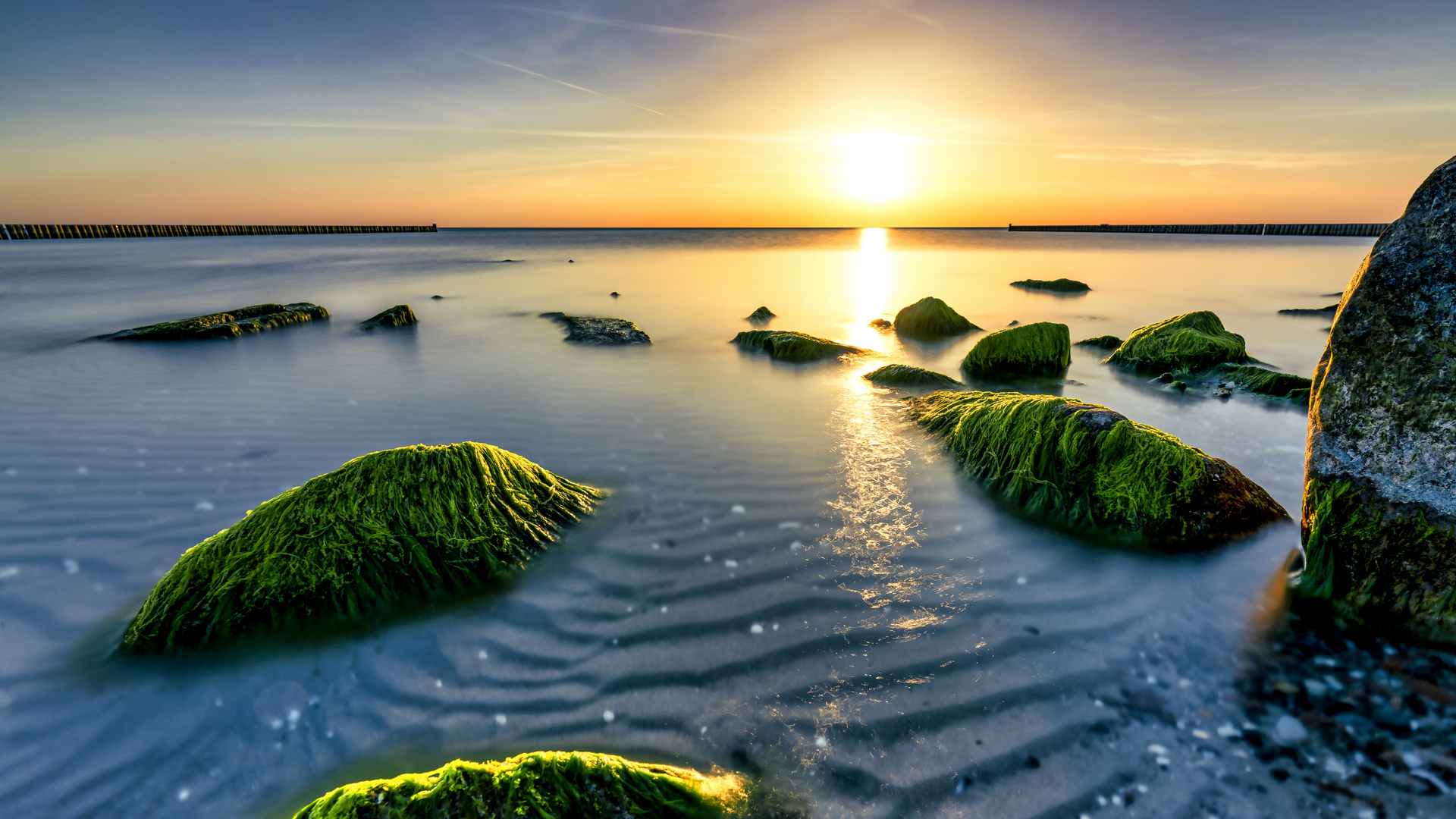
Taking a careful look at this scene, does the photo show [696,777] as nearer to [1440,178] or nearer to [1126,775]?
[1126,775]

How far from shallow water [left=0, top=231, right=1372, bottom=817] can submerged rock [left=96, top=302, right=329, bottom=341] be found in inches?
132

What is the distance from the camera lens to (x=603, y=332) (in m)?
12.6

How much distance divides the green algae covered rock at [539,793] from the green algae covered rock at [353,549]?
1.53 meters

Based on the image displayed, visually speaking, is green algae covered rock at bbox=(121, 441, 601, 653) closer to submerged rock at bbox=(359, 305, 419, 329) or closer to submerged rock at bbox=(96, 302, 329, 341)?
submerged rock at bbox=(96, 302, 329, 341)

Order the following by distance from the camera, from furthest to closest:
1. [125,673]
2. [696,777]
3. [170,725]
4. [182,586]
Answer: [182,586] → [125,673] → [170,725] → [696,777]

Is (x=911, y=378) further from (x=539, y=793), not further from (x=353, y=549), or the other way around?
(x=539, y=793)

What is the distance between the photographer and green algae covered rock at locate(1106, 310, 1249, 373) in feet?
30.0

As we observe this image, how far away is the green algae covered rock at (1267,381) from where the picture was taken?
24.7 ft

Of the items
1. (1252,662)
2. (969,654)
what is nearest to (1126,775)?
(969,654)

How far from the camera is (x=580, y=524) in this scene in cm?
449

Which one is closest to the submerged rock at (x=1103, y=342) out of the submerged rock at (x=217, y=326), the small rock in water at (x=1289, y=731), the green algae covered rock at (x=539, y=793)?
the small rock in water at (x=1289, y=731)

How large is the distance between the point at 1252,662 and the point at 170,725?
5.63m

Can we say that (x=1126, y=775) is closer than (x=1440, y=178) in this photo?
Yes

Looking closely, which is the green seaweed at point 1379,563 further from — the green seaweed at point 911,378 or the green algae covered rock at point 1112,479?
the green seaweed at point 911,378
